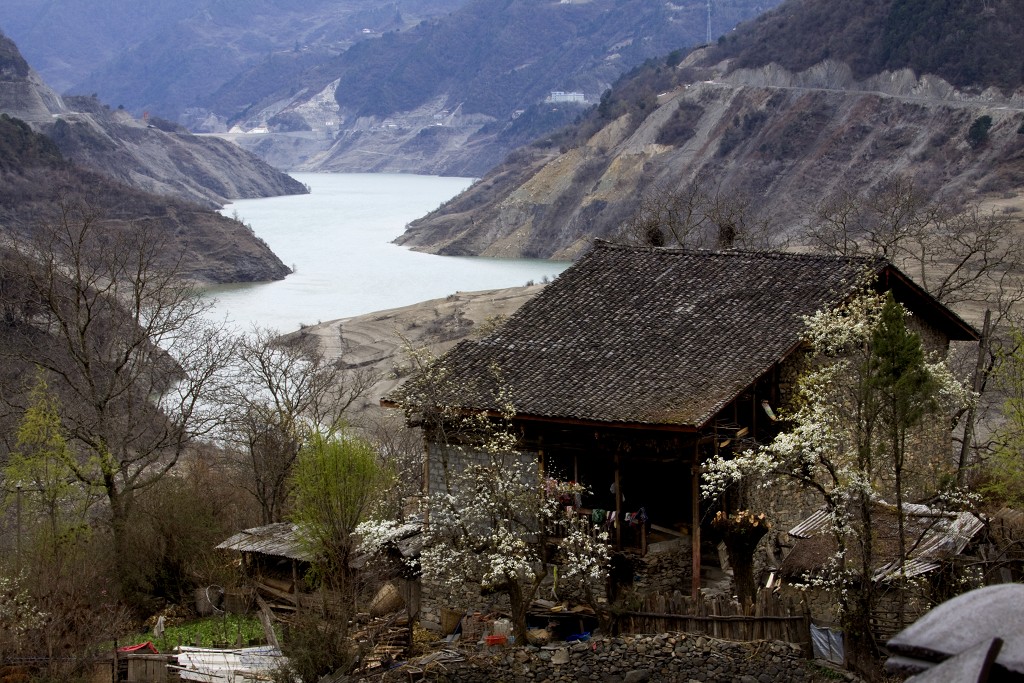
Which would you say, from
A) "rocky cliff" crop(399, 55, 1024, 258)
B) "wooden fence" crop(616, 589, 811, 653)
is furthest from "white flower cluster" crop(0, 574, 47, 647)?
"rocky cliff" crop(399, 55, 1024, 258)

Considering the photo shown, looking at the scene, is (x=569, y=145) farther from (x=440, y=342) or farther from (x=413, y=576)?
(x=413, y=576)

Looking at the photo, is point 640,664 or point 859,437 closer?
point 859,437

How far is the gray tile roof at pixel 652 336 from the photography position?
58.5ft

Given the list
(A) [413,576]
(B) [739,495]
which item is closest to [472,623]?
(A) [413,576]

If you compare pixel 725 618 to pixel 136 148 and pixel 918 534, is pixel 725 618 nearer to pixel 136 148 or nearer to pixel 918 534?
pixel 918 534

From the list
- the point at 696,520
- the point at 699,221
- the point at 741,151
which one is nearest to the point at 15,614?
the point at 696,520

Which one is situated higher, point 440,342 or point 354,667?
point 440,342

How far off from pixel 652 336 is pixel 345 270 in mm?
78538

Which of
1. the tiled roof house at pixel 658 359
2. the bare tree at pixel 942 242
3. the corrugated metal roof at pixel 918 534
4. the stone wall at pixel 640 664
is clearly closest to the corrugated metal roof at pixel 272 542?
the tiled roof house at pixel 658 359

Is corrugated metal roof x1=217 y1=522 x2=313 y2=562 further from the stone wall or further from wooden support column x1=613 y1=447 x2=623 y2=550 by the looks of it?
the stone wall

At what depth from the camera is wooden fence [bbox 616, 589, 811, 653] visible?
46.5ft

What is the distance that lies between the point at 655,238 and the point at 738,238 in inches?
338

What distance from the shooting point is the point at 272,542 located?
23.2 m

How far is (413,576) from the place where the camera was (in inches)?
780
